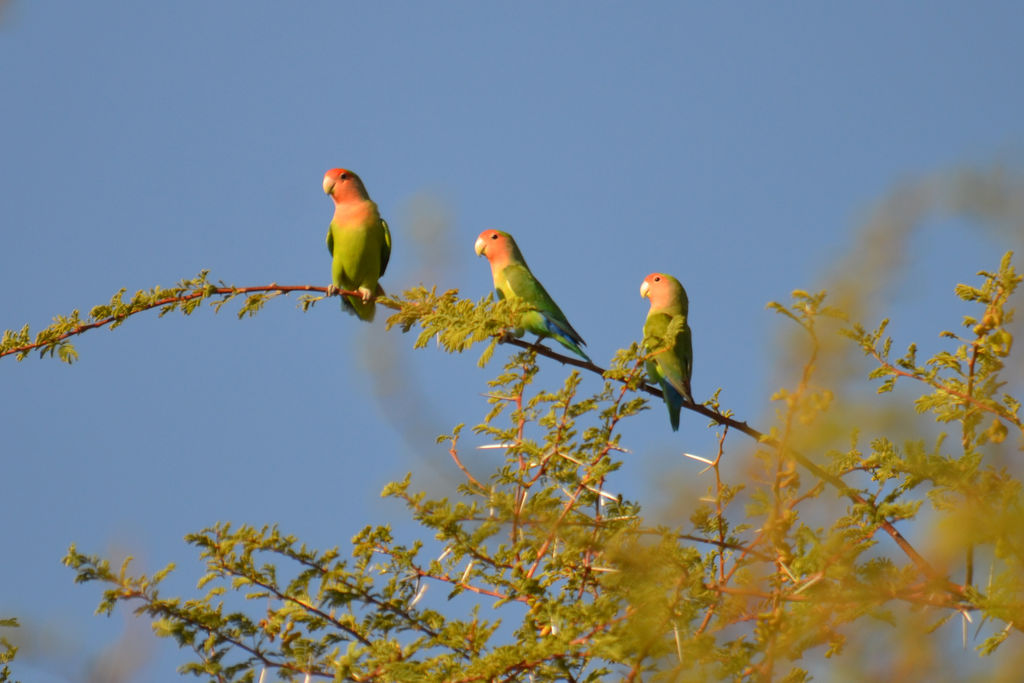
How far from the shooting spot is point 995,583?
9.71ft

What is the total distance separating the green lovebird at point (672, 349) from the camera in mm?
5477

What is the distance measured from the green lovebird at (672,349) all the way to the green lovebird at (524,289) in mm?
430

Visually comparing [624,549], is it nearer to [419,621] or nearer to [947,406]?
[419,621]

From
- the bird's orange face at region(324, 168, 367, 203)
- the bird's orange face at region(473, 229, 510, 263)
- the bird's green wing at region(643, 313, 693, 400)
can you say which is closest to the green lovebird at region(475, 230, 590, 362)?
the bird's orange face at region(473, 229, 510, 263)

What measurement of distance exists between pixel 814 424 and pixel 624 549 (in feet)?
2.70

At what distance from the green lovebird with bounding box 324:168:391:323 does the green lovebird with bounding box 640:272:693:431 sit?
6.20 ft

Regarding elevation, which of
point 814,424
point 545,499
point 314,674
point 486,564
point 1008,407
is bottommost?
point 314,674

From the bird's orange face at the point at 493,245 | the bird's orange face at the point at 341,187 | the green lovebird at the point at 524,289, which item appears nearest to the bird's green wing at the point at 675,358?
the green lovebird at the point at 524,289

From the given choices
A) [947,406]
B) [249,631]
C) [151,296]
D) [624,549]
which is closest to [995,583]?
[947,406]

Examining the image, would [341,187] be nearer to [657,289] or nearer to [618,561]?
[657,289]

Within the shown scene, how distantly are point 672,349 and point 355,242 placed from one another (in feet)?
9.68

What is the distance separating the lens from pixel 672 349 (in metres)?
4.80

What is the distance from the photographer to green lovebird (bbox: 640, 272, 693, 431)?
18.0ft

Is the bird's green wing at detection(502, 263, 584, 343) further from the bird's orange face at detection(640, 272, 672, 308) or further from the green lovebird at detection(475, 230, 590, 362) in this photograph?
the bird's orange face at detection(640, 272, 672, 308)
